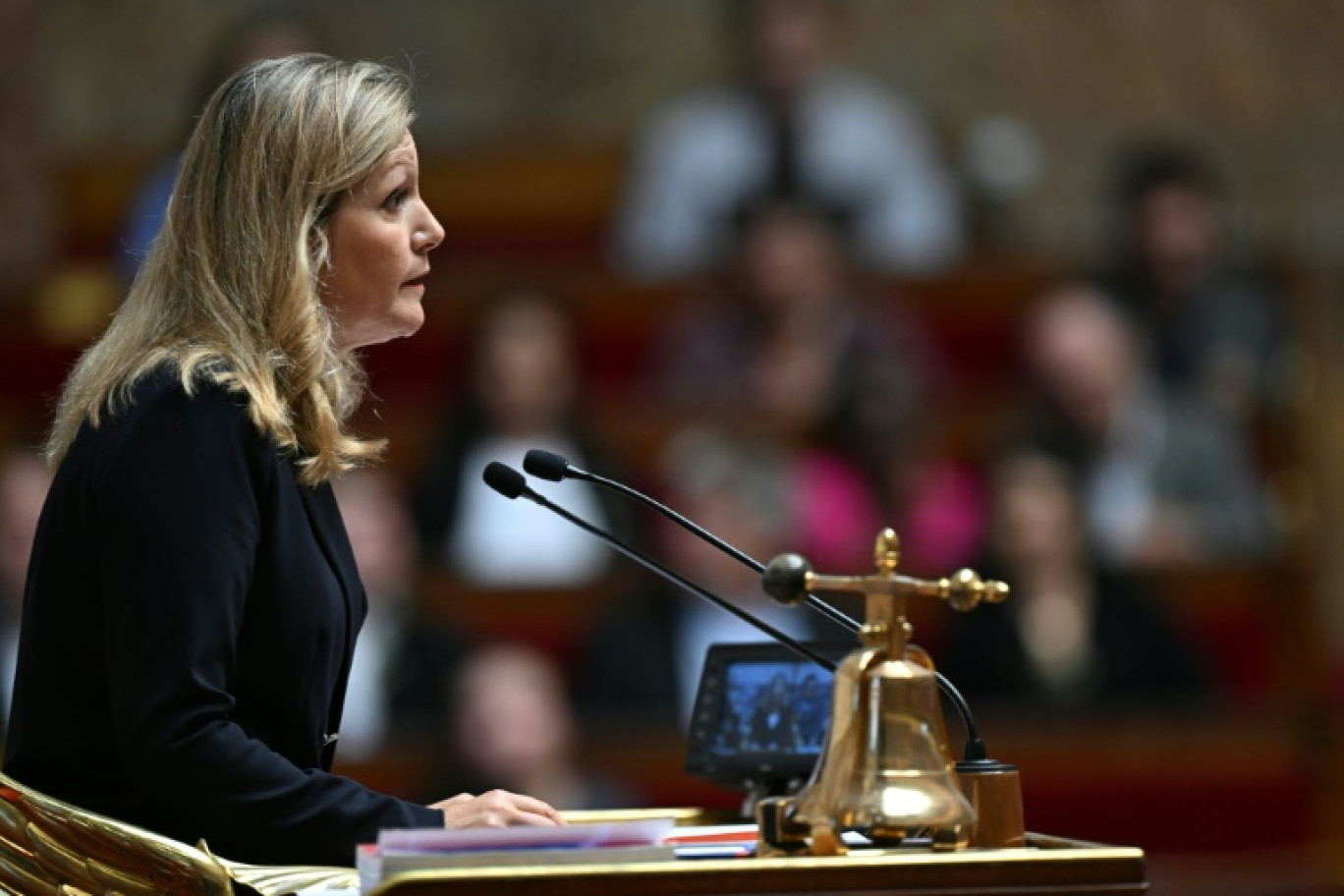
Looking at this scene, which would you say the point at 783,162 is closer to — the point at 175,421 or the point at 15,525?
the point at 15,525

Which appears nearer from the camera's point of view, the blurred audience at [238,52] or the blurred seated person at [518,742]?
the blurred seated person at [518,742]

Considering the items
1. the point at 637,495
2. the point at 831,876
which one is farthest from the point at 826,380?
the point at 831,876

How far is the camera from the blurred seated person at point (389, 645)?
556 centimetres

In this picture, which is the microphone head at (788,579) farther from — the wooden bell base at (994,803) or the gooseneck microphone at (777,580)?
the wooden bell base at (994,803)

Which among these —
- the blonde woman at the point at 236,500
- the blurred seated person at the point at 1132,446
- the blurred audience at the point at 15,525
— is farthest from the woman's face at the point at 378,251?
the blurred seated person at the point at 1132,446

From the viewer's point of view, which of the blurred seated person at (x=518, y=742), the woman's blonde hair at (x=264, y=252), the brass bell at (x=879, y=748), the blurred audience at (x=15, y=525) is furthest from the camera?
the blurred audience at (x=15, y=525)

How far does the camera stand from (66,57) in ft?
28.9

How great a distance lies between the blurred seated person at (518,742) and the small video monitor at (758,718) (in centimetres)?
255

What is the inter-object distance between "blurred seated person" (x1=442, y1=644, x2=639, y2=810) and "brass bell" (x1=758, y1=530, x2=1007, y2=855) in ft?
10.5

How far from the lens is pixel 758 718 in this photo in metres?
2.64

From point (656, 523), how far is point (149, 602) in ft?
13.4

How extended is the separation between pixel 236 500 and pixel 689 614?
362 centimetres

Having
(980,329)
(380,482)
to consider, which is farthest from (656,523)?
(980,329)

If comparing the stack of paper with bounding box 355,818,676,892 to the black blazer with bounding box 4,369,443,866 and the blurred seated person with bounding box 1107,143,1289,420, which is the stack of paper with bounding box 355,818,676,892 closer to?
the black blazer with bounding box 4,369,443,866
